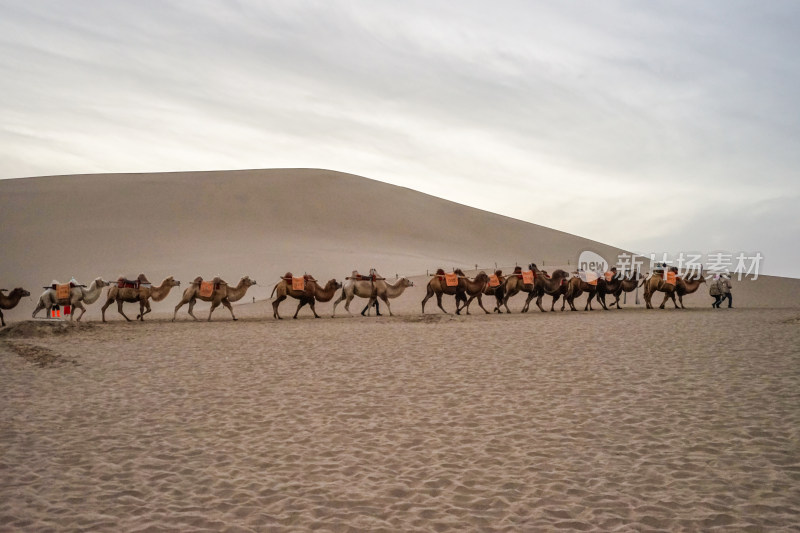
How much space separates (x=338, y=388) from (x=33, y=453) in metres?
4.48

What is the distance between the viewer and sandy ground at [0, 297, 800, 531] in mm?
5379

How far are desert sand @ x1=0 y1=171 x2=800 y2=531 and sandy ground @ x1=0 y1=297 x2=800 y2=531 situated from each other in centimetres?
3

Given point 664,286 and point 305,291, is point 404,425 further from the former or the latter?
point 664,286

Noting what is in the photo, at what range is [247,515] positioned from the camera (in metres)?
5.36

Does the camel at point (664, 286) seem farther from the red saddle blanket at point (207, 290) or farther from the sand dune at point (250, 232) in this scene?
the red saddle blanket at point (207, 290)

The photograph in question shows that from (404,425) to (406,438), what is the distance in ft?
1.86

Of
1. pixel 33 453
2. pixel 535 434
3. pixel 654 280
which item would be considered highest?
pixel 654 280

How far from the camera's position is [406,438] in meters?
7.57

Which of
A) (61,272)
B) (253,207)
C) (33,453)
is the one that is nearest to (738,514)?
(33,453)

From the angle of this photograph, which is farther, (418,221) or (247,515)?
(418,221)

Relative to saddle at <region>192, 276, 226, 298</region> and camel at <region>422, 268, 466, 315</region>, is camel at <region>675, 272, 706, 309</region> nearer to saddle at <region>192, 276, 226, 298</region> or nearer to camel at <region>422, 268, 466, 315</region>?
camel at <region>422, 268, 466, 315</region>

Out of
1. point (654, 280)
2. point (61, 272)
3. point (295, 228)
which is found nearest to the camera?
point (654, 280)

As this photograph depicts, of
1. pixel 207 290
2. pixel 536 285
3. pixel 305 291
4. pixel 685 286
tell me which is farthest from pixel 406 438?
pixel 685 286

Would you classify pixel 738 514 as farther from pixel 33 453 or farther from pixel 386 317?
pixel 386 317
